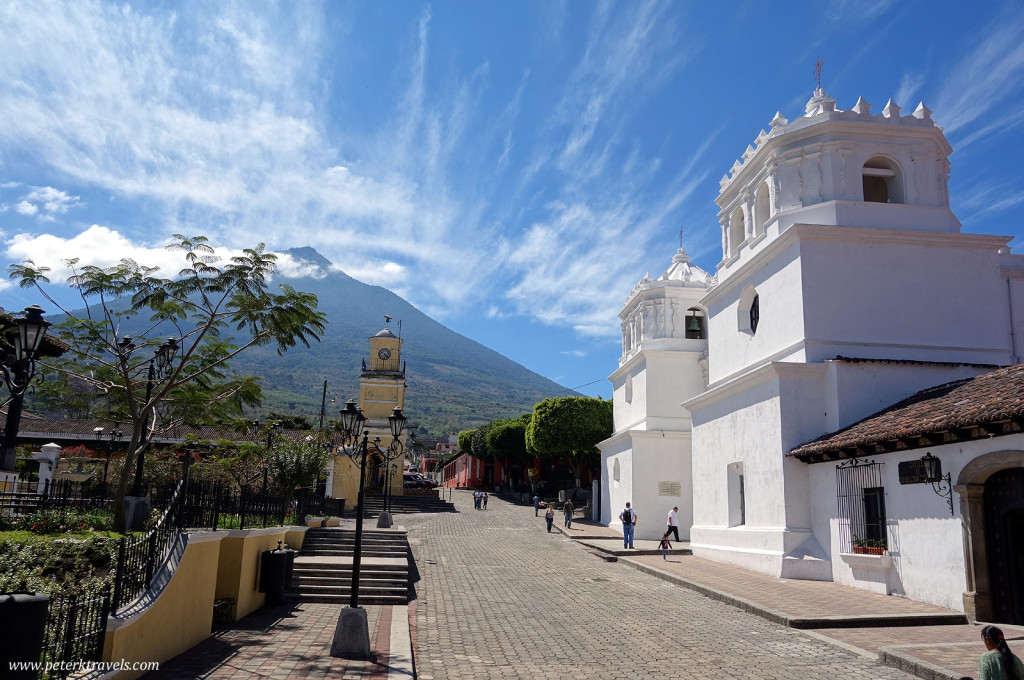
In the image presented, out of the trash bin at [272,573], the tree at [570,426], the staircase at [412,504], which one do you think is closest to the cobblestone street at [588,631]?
the trash bin at [272,573]

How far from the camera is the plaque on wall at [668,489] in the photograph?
27344 mm

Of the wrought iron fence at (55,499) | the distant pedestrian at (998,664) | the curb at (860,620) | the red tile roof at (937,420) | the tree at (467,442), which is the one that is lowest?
the curb at (860,620)

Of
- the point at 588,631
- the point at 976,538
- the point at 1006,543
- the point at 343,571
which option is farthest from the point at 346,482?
the point at 1006,543

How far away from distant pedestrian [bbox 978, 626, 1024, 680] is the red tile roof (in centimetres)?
526

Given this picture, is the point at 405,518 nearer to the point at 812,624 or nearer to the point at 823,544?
the point at 823,544

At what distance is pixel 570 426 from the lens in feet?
141

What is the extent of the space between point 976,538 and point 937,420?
1.97 metres

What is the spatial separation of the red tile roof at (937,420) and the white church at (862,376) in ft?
0.16

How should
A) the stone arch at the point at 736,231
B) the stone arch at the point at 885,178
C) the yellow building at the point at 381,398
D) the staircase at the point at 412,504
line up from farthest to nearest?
1. the yellow building at the point at 381,398
2. the staircase at the point at 412,504
3. the stone arch at the point at 736,231
4. the stone arch at the point at 885,178

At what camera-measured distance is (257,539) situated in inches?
473

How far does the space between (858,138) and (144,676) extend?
18.8m

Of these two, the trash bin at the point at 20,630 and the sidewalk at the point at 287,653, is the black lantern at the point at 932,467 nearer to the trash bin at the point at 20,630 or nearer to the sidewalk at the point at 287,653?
the sidewalk at the point at 287,653

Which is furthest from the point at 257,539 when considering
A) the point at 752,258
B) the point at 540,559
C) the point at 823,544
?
the point at 752,258

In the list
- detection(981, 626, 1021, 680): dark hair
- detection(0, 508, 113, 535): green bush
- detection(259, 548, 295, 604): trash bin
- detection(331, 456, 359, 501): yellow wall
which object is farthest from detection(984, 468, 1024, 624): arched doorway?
detection(331, 456, 359, 501): yellow wall
